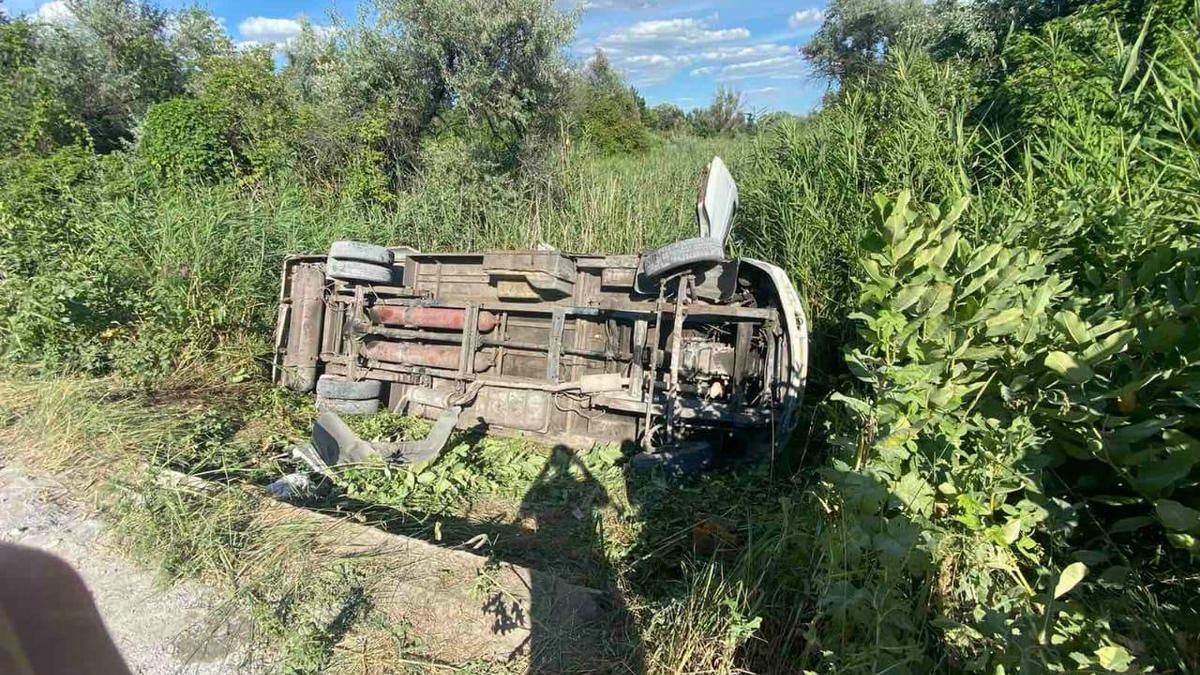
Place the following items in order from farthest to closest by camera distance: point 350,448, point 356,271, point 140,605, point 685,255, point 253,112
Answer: point 253,112
point 356,271
point 350,448
point 685,255
point 140,605

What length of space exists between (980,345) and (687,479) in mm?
2192

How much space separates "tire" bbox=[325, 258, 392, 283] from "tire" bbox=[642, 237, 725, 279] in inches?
109

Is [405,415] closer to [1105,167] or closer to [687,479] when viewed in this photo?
[687,479]

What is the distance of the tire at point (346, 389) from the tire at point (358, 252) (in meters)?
1.14

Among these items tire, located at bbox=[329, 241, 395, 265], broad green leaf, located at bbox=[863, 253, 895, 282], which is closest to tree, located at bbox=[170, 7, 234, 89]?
tire, located at bbox=[329, 241, 395, 265]

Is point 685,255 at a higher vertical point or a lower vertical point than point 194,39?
lower

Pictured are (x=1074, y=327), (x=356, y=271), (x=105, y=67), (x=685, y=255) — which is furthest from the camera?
(x=105, y=67)

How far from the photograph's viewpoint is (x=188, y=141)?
33.4 ft

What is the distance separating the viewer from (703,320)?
4.60 metres

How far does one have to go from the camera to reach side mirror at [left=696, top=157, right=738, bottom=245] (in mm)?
4352

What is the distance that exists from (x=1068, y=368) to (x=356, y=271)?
5.27 meters

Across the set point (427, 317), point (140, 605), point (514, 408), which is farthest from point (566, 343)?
point (140, 605)

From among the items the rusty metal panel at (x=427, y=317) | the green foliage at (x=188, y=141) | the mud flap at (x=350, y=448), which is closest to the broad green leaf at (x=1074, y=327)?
the mud flap at (x=350, y=448)

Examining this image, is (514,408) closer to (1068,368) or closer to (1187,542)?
(1068,368)
